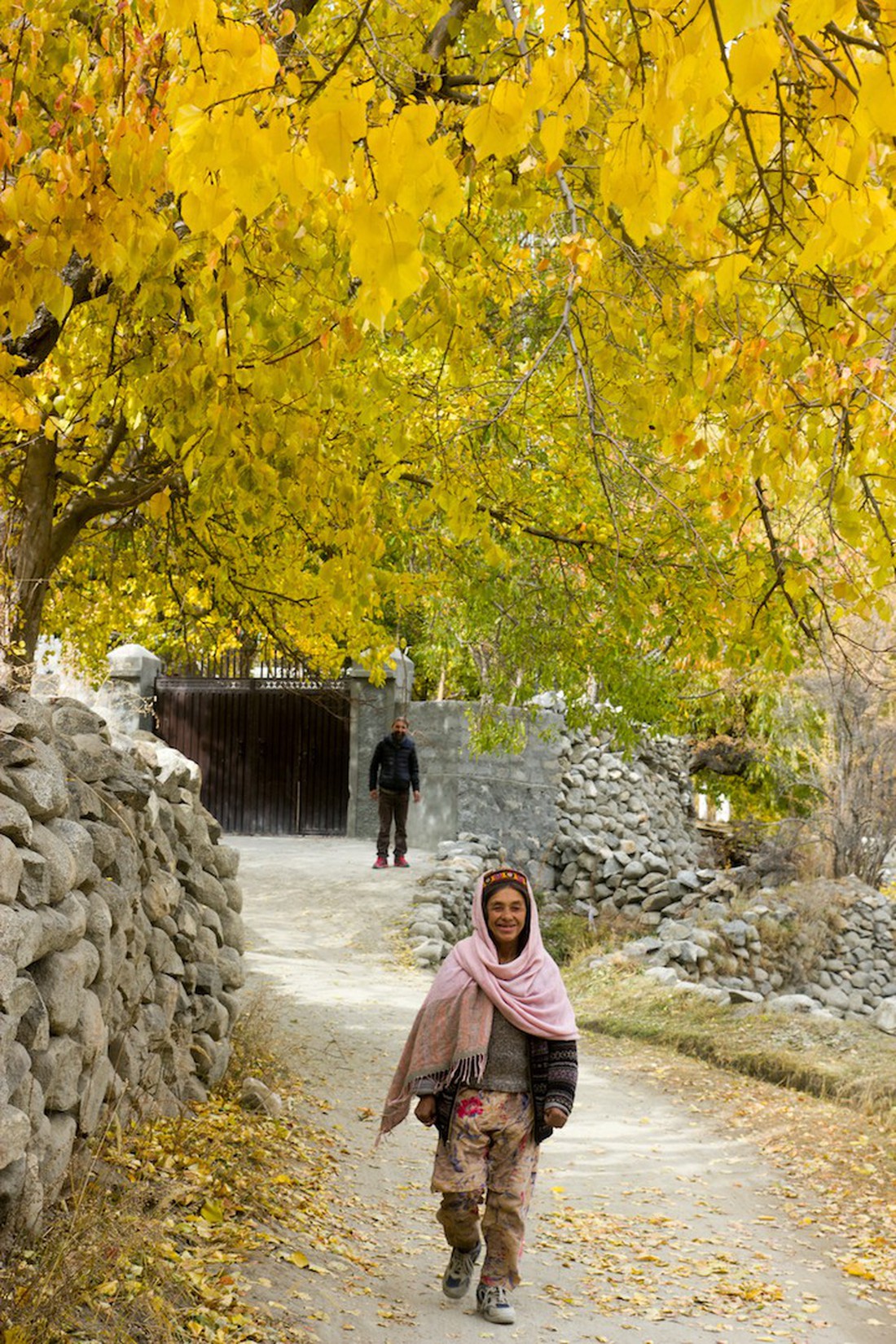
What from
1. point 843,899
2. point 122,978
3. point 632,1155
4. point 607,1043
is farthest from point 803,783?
point 122,978

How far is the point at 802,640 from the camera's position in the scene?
1270 cm

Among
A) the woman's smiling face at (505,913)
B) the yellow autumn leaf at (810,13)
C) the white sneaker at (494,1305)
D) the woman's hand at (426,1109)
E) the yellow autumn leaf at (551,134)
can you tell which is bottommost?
the white sneaker at (494,1305)

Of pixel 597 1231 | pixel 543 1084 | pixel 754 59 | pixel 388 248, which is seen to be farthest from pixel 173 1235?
pixel 754 59

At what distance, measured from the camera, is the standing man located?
15250 millimetres

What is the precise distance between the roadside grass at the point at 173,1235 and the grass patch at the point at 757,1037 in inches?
168

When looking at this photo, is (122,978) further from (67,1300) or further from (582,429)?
(582,429)

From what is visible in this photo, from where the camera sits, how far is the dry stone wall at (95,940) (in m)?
3.93

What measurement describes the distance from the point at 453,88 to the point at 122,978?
3.72 meters

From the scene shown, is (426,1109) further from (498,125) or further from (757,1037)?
(757,1037)

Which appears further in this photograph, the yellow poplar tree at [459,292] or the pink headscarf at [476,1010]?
the pink headscarf at [476,1010]

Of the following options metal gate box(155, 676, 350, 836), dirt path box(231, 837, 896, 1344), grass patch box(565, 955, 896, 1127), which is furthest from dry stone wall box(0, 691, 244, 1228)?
metal gate box(155, 676, 350, 836)

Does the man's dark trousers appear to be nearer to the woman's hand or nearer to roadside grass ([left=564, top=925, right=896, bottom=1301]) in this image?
roadside grass ([left=564, top=925, right=896, bottom=1301])

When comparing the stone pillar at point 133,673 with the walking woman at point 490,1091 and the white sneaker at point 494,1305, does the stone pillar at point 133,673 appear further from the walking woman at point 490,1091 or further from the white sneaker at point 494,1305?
the white sneaker at point 494,1305

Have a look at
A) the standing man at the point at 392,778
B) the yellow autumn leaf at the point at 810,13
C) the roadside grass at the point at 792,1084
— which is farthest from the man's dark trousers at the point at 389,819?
the yellow autumn leaf at the point at 810,13
